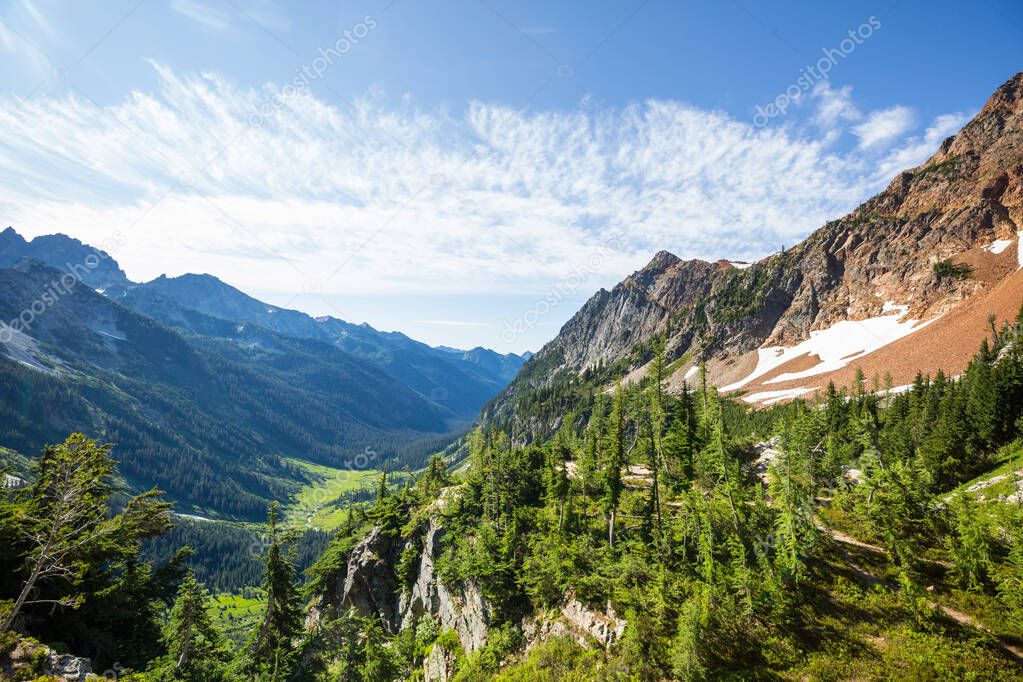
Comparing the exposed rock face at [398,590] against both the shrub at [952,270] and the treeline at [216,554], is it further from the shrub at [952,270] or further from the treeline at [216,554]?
the shrub at [952,270]

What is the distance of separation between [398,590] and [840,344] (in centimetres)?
15312

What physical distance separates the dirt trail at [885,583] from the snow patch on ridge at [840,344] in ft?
379

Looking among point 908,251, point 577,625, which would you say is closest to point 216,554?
point 577,625

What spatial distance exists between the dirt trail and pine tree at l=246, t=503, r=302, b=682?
37.2 meters

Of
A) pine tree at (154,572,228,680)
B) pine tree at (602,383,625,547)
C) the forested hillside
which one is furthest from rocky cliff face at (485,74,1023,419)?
pine tree at (154,572,228,680)

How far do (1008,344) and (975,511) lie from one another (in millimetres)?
76675

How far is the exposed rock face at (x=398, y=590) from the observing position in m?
41.3

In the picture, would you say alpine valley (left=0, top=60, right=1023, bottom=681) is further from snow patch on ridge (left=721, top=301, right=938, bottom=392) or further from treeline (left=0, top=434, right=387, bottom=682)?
snow patch on ridge (left=721, top=301, right=938, bottom=392)

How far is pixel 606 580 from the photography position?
29250mm

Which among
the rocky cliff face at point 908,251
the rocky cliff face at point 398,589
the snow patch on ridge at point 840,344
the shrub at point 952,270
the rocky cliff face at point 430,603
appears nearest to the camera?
the rocky cliff face at point 430,603

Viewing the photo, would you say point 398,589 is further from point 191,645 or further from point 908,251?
point 908,251

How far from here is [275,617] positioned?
32.3m

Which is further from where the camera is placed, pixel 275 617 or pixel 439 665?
pixel 439 665

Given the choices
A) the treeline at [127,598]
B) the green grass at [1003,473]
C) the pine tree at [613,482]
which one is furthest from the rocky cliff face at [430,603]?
the green grass at [1003,473]
